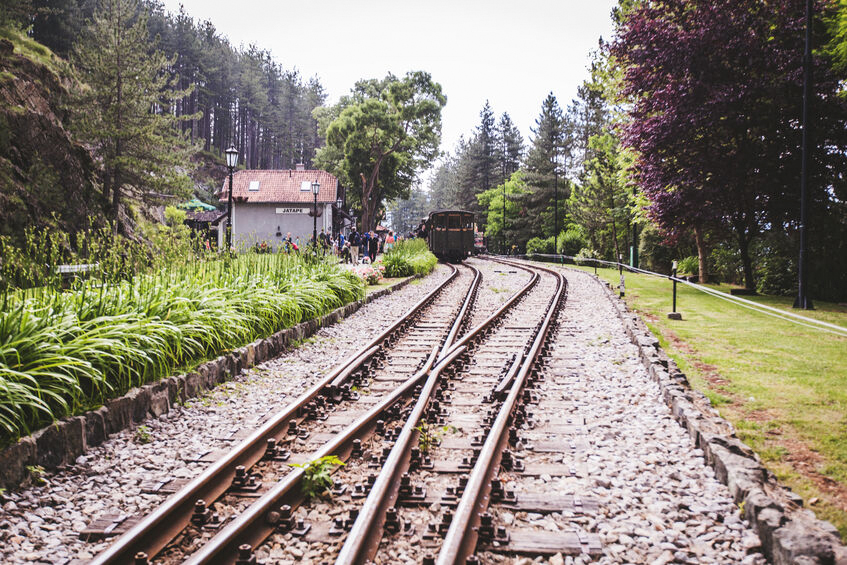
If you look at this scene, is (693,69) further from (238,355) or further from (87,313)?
(87,313)

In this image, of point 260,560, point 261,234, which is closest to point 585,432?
point 260,560

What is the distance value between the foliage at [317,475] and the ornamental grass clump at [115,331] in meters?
1.92

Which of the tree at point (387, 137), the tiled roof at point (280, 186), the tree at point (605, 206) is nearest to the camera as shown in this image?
the tree at point (605, 206)

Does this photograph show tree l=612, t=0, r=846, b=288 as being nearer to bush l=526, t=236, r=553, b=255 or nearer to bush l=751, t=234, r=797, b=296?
bush l=751, t=234, r=797, b=296

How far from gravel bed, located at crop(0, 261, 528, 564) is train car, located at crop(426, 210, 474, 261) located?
2533cm

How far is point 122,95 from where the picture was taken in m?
22.6

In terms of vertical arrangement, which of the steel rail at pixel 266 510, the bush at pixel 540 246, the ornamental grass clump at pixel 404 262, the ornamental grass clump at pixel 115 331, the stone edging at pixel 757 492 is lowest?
the steel rail at pixel 266 510

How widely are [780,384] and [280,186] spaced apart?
4329 cm

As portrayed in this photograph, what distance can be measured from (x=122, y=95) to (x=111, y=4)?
4.18m

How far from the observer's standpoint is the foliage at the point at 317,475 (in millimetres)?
3732

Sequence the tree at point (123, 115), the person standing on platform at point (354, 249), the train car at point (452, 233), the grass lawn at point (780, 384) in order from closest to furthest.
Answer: the grass lawn at point (780, 384), the tree at point (123, 115), the person standing on platform at point (354, 249), the train car at point (452, 233)

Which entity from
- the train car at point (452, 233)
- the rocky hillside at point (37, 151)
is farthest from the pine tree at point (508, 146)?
the rocky hillside at point (37, 151)

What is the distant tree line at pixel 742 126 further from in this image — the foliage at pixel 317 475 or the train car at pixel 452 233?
the train car at pixel 452 233

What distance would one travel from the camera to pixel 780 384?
655 centimetres
